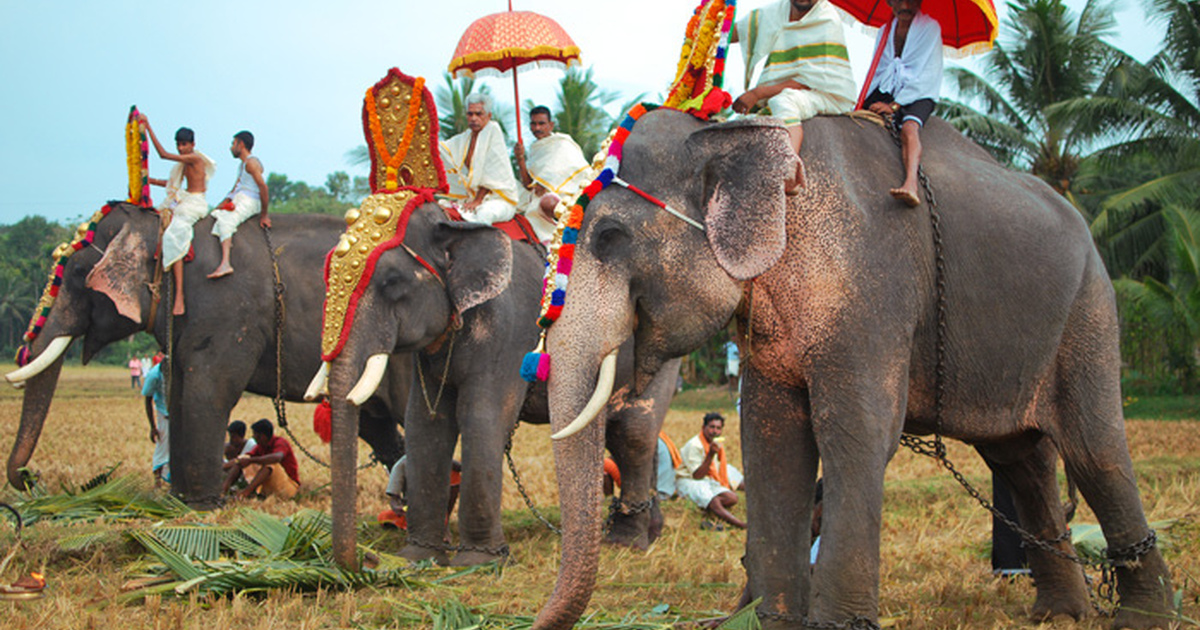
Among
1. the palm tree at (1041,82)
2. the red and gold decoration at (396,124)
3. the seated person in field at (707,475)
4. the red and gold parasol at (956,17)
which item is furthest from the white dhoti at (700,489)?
the palm tree at (1041,82)

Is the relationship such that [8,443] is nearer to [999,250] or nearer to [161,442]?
[161,442]

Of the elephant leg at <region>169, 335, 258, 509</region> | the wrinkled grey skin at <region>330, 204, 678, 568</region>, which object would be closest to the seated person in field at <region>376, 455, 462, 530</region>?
the wrinkled grey skin at <region>330, 204, 678, 568</region>

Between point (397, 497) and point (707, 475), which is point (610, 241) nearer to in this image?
point (397, 497)

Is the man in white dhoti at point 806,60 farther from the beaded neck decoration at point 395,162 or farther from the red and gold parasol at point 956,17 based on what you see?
the beaded neck decoration at point 395,162

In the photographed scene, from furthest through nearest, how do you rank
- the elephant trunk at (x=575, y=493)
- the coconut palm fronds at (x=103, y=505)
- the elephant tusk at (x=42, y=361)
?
the elephant tusk at (x=42, y=361), the coconut palm fronds at (x=103, y=505), the elephant trunk at (x=575, y=493)

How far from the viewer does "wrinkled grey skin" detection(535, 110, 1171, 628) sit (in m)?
3.87

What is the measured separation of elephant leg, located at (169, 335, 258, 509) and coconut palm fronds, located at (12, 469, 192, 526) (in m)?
0.41

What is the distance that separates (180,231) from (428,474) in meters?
3.40

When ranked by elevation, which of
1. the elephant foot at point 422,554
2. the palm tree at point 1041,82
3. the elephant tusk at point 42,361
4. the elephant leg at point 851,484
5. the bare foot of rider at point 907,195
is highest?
the palm tree at point 1041,82

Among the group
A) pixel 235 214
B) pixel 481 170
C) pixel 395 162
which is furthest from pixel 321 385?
pixel 235 214

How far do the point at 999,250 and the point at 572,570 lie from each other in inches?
83.5

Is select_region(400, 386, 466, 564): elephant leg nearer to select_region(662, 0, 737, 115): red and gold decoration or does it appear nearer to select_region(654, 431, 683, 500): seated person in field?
select_region(654, 431, 683, 500): seated person in field

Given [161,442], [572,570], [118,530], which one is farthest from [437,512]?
[161,442]

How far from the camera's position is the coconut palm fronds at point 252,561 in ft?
17.4
